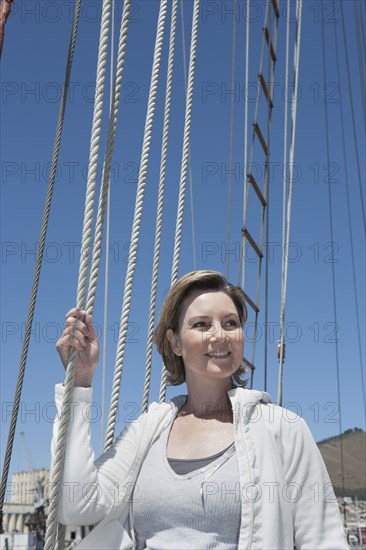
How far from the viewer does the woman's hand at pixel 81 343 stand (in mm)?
1687

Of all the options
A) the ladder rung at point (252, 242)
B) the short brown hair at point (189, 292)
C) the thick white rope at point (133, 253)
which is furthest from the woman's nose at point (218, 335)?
the ladder rung at point (252, 242)

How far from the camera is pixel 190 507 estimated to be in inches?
62.7

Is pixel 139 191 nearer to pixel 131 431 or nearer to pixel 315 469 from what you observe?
pixel 131 431

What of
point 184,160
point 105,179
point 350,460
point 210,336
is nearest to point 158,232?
point 184,160

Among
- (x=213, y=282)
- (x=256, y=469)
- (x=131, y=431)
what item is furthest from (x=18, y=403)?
(x=256, y=469)

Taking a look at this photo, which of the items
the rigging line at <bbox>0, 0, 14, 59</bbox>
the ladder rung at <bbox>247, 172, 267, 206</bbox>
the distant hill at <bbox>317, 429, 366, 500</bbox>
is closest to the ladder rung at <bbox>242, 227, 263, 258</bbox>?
the ladder rung at <bbox>247, 172, 267, 206</bbox>

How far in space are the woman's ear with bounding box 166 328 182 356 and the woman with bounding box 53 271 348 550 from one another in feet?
0.05

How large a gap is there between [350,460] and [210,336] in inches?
5473

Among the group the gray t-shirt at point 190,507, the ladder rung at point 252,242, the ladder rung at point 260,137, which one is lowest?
the gray t-shirt at point 190,507

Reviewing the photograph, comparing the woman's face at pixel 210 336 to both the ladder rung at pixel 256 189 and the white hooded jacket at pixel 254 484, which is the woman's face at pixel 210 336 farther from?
the ladder rung at pixel 256 189

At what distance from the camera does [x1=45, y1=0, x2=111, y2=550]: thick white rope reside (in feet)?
5.34

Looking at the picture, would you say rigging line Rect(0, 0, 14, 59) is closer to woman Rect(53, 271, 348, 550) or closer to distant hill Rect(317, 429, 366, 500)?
woman Rect(53, 271, 348, 550)

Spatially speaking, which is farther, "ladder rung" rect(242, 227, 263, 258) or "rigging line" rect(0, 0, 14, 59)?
"ladder rung" rect(242, 227, 263, 258)

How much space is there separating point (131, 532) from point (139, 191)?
3.51ft
